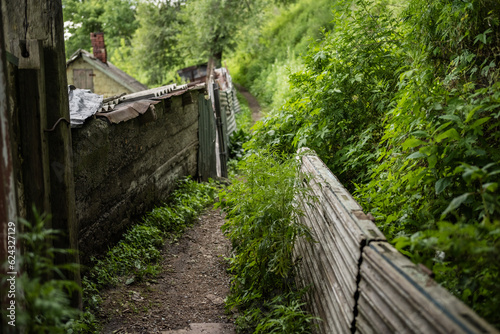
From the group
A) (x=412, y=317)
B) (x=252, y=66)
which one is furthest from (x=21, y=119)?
(x=252, y=66)

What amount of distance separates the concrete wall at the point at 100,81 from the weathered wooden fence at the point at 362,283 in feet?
51.0

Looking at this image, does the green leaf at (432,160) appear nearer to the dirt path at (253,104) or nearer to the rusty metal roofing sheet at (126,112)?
the rusty metal roofing sheet at (126,112)

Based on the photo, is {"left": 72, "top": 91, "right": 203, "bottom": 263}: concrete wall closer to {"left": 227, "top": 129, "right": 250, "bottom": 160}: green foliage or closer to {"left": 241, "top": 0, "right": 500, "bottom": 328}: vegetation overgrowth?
{"left": 241, "top": 0, "right": 500, "bottom": 328}: vegetation overgrowth

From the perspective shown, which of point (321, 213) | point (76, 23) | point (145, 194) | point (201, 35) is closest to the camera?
point (321, 213)

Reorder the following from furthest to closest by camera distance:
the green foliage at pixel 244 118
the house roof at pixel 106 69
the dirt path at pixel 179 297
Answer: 1. the house roof at pixel 106 69
2. the green foliage at pixel 244 118
3. the dirt path at pixel 179 297

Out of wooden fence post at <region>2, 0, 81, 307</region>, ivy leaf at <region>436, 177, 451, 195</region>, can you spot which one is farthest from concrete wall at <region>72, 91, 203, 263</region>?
ivy leaf at <region>436, 177, 451, 195</region>

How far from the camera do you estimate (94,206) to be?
4.66 m

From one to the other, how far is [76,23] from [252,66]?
1630 centimetres

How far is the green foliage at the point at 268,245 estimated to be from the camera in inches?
135

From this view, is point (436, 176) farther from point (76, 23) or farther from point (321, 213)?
point (76, 23)

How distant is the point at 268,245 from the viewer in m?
3.58

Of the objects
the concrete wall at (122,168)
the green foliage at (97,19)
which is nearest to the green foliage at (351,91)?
the concrete wall at (122,168)

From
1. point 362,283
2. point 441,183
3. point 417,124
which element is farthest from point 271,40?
point 362,283

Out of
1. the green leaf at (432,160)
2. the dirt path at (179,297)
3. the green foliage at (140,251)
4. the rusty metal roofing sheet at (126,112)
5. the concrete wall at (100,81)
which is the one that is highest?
the concrete wall at (100,81)
